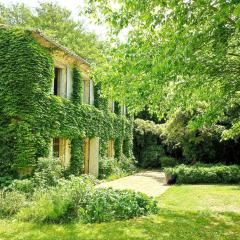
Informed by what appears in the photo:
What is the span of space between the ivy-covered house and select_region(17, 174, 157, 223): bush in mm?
3499

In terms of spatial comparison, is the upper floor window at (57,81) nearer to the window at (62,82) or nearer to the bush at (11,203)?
the window at (62,82)

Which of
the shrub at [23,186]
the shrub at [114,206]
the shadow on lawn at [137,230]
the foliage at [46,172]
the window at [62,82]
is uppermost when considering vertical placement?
the window at [62,82]

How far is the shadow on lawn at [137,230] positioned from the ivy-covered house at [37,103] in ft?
15.3

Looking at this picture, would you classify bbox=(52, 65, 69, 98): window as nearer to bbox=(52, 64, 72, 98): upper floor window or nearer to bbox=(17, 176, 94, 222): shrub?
bbox=(52, 64, 72, 98): upper floor window

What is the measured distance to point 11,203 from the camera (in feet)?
31.8

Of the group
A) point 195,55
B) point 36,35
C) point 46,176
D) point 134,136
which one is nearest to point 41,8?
point 134,136

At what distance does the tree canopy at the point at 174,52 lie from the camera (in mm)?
6941

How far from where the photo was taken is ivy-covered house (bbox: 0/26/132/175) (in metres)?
12.6

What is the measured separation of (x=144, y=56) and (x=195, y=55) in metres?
1.61

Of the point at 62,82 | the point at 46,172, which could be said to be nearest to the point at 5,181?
the point at 46,172

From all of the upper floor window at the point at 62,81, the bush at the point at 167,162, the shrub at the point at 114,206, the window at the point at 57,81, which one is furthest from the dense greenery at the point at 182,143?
the shrub at the point at 114,206

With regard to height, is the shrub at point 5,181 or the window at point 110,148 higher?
the window at point 110,148

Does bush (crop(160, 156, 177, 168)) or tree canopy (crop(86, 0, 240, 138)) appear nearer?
tree canopy (crop(86, 0, 240, 138))

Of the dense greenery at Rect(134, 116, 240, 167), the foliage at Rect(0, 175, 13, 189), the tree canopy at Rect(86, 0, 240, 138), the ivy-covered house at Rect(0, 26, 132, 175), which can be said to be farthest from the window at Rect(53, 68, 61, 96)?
the dense greenery at Rect(134, 116, 240, 167)
